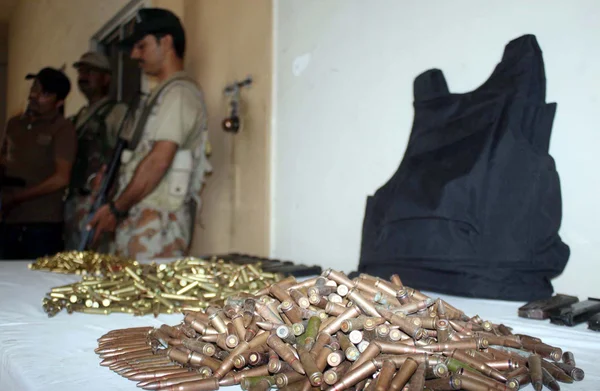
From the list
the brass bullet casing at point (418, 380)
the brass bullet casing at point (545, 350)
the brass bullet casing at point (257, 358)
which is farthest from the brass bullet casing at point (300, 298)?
the brass bullet casing at point (545, 350)

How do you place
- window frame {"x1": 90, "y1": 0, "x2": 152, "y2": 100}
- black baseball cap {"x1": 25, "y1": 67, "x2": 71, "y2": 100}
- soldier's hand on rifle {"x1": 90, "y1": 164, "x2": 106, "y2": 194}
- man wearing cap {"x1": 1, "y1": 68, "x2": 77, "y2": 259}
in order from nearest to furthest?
1. soldier's hand on rifle {"x1": 90, "y1": 164, "x2": 106, "y2": 194}
2. man wearing cap {"x1": 1, "y1": 68, "x2": 77, "y2": 259}
3. black baseball cap {"x1": 25, "y1": 67, "x2": 71, "y2": 100}
4. window frame {"x1": 90, "y1": 0, "x2": 152, "y2": 100}

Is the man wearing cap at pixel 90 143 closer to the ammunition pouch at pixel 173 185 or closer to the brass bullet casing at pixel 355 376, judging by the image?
the ammunition pouch at pixel 173 185

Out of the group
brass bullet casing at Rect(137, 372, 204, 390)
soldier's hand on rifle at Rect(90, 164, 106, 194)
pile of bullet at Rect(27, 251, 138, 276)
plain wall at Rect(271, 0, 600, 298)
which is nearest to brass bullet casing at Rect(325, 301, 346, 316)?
brass bullet casing at Rect(137, 372, 204, 390)

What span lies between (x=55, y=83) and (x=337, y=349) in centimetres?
321

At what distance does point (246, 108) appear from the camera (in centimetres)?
263

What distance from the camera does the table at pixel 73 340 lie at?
2.35 feet

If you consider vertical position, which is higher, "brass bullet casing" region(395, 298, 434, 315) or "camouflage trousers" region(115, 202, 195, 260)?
"brass bullet casing" region(395, 298, 434, 315)

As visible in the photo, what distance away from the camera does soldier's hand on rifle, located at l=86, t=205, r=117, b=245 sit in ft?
7.52

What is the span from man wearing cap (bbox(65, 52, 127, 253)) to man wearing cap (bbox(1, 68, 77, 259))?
64 millimetres

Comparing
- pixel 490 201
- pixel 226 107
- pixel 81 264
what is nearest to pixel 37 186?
pixel 226 107

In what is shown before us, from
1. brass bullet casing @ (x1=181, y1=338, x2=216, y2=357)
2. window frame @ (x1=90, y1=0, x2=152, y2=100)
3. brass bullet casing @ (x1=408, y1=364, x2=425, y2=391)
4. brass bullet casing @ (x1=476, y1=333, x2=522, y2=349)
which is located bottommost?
brass bullet casing @ (x1=181, y1=338, x2=216, y2=357)

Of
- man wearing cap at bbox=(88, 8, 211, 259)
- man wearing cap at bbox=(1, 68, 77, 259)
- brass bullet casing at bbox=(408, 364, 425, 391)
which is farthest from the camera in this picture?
man wearing cap at bbox=(1, 68, 77, 259)

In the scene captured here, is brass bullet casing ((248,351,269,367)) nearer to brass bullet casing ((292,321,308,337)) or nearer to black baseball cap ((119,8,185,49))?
brass bullet casing ((292,321,308,337))

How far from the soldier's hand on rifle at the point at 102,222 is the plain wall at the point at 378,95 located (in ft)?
2.15
